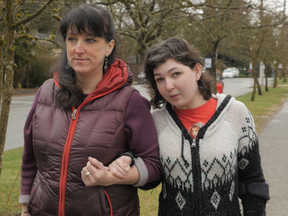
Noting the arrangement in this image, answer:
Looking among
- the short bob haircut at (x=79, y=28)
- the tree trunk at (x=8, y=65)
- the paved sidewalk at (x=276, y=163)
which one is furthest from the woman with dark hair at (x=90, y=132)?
the paved sidewalk at (x=276, y=163)

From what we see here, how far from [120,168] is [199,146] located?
49 cm

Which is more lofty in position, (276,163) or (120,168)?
(120,168)

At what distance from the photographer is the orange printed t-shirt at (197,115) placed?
1946 mm

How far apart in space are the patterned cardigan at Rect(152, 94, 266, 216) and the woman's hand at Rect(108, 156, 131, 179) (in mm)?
307

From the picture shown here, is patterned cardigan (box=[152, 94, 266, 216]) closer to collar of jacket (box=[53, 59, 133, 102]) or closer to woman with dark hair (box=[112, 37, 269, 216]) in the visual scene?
woman with dark hair (box=[112, 37, 269, 216])

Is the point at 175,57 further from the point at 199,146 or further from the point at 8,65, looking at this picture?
the point at 8,65

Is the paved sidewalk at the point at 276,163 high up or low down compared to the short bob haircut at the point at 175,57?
down

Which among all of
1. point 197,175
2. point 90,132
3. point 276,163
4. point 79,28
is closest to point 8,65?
point 79,28

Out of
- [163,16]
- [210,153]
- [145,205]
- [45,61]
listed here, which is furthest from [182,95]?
[45,61]

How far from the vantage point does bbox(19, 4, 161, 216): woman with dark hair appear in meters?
1.72

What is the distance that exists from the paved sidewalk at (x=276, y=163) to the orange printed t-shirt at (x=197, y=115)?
2.64m

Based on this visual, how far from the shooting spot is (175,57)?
187cm

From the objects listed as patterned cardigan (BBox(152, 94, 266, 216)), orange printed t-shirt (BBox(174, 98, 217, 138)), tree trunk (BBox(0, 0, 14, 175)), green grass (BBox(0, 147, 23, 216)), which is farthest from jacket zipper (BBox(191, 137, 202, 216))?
green grass (BBox(0, 147, 23, 216))

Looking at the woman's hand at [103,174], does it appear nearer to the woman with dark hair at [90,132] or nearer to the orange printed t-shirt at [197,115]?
the woman with dark hair at [90,132]
